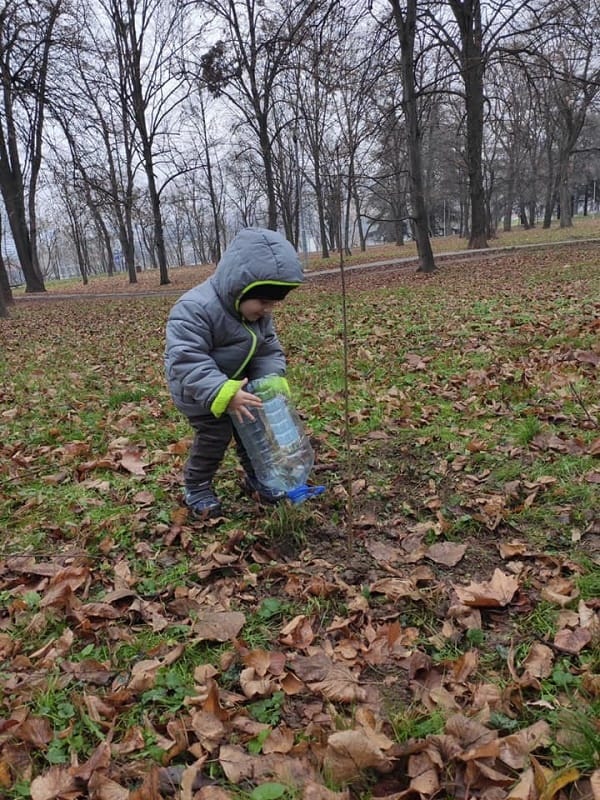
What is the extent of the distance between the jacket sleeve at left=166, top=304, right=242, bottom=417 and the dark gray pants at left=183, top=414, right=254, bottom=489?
0.60 feet

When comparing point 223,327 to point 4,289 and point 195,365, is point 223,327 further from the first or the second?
point 4,289

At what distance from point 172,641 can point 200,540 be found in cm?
70

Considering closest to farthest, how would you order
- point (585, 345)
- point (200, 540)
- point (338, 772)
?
point (338, 772), point (200, 540), point (585, 345)

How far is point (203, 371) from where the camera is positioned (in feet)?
7.66

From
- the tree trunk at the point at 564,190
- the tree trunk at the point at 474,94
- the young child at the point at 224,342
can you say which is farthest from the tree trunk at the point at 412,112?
the tree trunk at the point at 564,190

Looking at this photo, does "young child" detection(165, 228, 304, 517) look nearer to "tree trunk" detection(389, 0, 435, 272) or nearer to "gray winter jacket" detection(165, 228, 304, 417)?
"gray winter jacket" detection(165, 228, 304, 417)

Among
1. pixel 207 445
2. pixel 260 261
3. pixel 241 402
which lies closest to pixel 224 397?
pixel 241 402

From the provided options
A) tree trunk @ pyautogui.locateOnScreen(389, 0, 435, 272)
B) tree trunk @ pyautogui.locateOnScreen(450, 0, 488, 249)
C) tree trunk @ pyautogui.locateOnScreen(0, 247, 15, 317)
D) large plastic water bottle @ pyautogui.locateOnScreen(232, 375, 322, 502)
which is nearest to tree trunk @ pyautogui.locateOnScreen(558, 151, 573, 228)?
tree trunk @ pyautogui.locateOnScreen(450, 0, 488, 249)

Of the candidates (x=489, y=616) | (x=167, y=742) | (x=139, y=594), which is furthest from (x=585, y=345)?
(x=167, y=742)

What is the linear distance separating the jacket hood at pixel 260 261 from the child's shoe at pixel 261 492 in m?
1.06

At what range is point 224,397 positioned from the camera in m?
2.26

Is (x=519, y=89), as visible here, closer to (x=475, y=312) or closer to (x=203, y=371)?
(x=475, y=312)

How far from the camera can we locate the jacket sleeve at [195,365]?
2.28 meters

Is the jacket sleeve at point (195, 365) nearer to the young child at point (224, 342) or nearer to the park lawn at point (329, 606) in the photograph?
the young child at point (224, 342)
